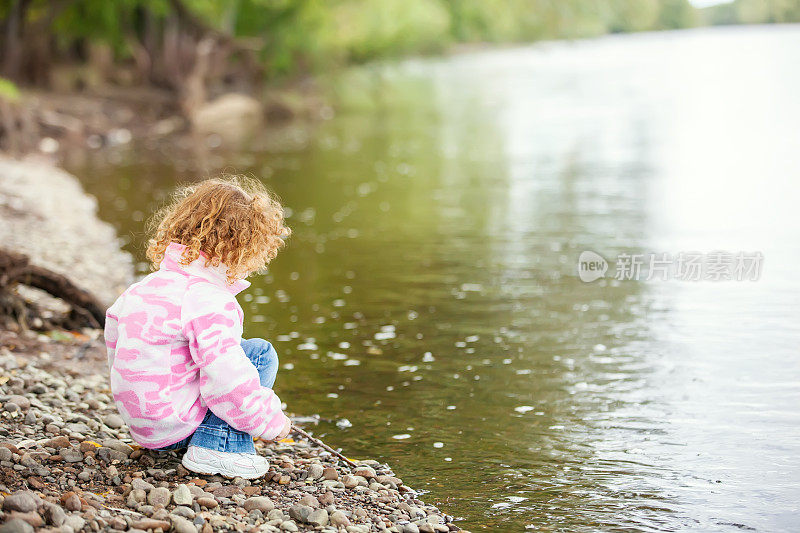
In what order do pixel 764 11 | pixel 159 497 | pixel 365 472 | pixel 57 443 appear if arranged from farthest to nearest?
pixel 764 11 → pixel 365 472 → pixel 57 443 → pixel 159 497

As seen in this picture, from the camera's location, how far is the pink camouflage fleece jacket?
433 centimetres

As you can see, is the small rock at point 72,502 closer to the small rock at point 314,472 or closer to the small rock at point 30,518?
the small rock at point 30,518

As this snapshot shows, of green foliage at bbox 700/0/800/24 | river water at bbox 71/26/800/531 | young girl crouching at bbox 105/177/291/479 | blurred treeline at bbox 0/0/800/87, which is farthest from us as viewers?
green foliage at bbox 700/0/800/24

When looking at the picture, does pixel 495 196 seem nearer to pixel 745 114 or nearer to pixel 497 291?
pixel 497 291

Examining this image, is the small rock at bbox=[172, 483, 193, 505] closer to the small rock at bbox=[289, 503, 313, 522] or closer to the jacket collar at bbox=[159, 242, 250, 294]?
the small rock at bbox=[289, 503, 313, 522]

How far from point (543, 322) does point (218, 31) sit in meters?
24.0

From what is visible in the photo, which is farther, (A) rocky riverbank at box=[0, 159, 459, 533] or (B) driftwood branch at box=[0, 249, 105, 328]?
(B) driftwood branch at box=[0, 249, 105, 328]

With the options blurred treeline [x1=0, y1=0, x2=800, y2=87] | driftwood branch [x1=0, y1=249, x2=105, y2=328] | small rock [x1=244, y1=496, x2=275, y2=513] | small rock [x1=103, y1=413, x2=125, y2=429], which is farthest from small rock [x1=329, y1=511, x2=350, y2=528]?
blurred treeline [x1=0, y1=0, x2=800, y2=87]

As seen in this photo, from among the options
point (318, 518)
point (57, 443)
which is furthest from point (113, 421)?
point (318, 518)

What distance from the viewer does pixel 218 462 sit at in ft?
14.9

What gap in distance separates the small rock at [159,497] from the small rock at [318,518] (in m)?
0.61

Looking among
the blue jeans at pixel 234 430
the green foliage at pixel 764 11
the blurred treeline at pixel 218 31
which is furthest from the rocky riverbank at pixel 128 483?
the green foliage at pixel 764 11

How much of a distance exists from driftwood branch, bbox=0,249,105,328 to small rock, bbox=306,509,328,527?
138 inches

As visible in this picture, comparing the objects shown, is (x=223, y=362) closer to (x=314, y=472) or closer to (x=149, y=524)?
(x=149, y=524)
